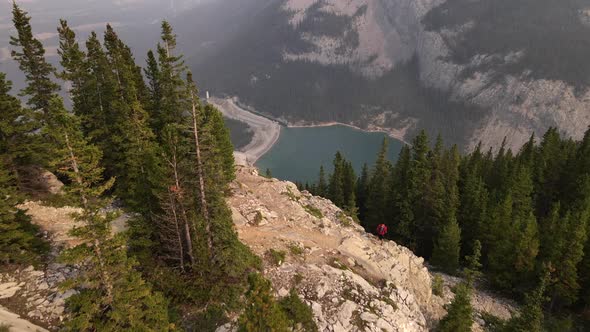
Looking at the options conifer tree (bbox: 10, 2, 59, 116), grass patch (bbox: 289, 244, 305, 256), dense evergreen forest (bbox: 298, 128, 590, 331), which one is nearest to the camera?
grass patch (bbox: 289, 244, 305, 256)

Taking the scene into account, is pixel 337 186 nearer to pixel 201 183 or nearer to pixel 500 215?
pixel 500 215

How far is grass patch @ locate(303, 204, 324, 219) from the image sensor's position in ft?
131

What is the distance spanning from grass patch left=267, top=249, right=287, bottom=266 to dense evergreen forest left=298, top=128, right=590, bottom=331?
15069 millimetres

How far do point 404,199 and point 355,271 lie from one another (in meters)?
29.3

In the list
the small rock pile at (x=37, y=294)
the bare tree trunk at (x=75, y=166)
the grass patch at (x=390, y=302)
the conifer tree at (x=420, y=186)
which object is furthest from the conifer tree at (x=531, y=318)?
the small rock pile at (x=37, y=294)

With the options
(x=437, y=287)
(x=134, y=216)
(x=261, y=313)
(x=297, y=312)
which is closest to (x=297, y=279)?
(x=297, y=312)

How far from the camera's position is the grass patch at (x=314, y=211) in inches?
1572

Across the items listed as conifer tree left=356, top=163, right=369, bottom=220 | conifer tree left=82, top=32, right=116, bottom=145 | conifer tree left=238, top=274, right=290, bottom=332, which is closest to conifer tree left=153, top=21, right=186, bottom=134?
conifer tree left=82, top=32, right=116, bottom=145

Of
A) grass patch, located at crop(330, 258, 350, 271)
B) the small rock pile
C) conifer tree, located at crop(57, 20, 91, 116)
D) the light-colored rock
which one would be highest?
conifer tree, located at crop(57, 20, 91, 116)

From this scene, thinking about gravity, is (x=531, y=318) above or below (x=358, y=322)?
below

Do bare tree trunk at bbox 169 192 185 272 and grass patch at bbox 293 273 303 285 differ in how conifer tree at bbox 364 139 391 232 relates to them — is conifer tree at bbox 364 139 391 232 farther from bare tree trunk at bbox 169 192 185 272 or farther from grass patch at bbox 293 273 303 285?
bare tree trunk at bbox 169 192 185 272

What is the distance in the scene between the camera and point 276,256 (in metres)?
27.5

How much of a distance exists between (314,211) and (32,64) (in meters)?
30.0

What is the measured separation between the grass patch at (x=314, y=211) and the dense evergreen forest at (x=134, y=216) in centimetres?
1519
